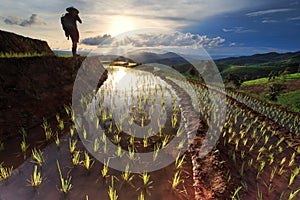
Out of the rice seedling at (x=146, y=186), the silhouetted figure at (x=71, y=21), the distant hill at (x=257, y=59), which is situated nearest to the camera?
the rice seedling at (x=146, y=186)

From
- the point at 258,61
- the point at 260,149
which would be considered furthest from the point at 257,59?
the point at 260,149

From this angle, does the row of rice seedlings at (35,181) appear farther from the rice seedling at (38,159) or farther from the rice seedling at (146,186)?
the rice seedling at (146,186)

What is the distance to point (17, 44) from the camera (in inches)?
389

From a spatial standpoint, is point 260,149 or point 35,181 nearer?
point 35,181

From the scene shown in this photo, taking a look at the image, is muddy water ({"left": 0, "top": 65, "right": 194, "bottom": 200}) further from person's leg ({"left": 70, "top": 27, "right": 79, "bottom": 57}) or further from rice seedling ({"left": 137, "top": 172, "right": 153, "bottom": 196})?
person's leg ({"left": 70, "top": 27, "right": 79, "bottom": 57})

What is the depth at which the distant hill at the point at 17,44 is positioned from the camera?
9142mm

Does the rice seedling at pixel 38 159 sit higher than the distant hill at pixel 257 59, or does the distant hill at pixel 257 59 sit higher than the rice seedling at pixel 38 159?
the distant hill at pixel 257 59

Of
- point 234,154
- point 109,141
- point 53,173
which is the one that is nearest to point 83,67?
point 109,141

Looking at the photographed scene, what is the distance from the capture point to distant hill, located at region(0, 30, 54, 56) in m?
9.14

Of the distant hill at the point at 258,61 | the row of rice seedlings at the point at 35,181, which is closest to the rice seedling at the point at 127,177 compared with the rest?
the row of rice seedlings at the point at 35,181

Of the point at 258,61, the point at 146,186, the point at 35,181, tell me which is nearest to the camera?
the point at 35,181

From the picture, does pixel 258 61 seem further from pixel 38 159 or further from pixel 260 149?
pixel 38 159

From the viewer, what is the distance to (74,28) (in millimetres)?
8547

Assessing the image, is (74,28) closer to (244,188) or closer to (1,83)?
(1,83)
